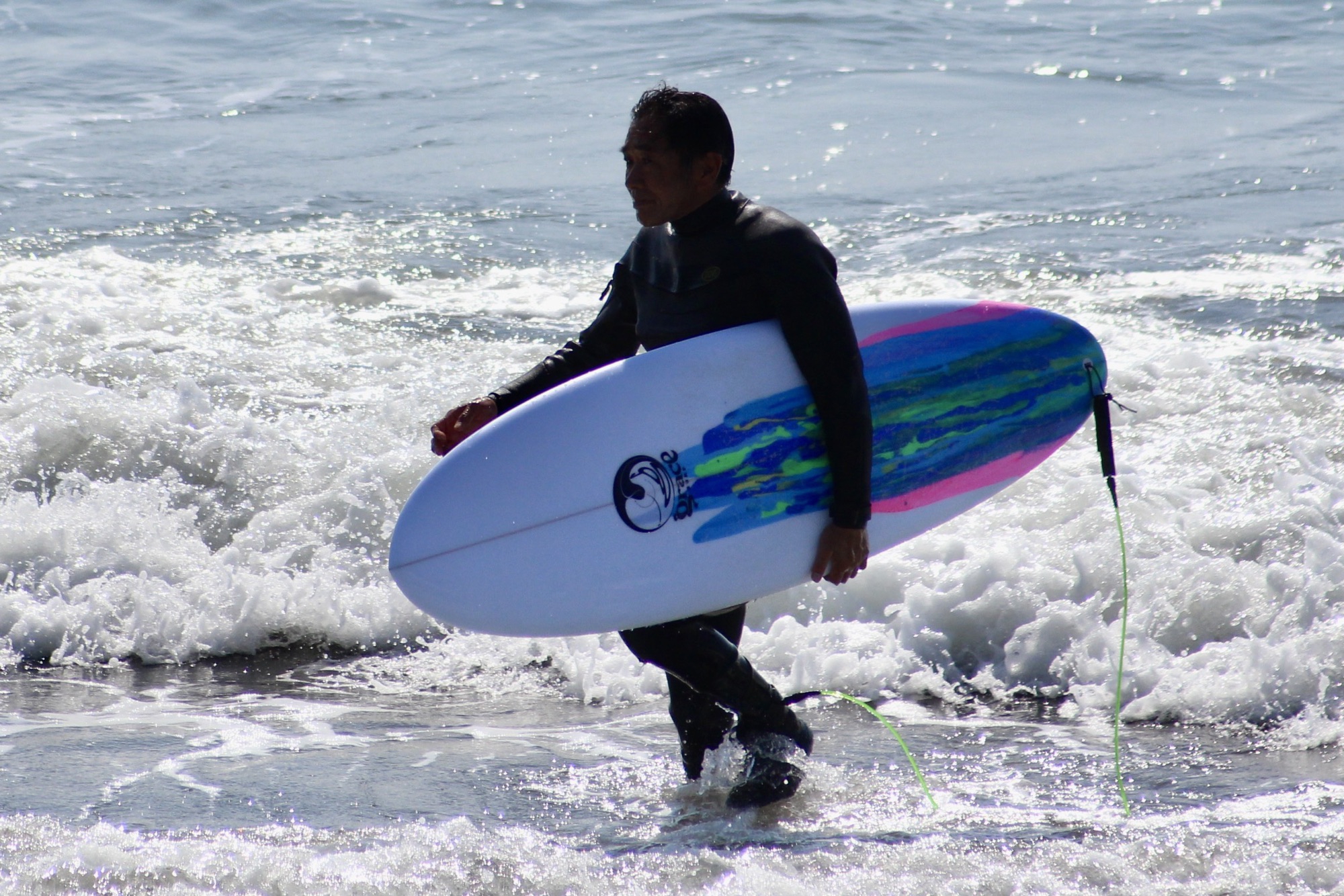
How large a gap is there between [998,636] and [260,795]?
87.1 inches

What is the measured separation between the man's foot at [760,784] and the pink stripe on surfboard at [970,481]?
0.60 metres

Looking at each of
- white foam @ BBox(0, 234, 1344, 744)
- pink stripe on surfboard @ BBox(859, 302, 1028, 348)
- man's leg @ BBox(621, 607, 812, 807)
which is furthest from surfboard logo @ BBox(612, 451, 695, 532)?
white foam @ BBox(0, 234, 1344, 744)

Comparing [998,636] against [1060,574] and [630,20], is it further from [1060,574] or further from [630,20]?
[630,20]

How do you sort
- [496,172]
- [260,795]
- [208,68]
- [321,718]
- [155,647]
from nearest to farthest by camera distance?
[260,795]
[321,718]
[155,647]
[496,172]
[208,68]

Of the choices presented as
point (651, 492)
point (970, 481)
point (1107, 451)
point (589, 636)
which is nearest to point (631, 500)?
point (651, 492)

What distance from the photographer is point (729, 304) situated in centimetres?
246

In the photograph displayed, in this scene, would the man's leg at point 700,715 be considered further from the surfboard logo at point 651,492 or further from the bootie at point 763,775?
the surfboard logo at point 651,492

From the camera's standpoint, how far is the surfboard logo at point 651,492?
2.66 m

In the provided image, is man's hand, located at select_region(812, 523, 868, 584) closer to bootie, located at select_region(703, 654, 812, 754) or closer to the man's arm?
bootie, located at select_region(703, 654, 812, 754)

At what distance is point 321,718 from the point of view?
12.1 ft

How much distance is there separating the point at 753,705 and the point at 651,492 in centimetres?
48

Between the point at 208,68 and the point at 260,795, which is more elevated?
the point at 208,68

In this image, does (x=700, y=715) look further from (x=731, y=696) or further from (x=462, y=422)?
(x=462, y=422)

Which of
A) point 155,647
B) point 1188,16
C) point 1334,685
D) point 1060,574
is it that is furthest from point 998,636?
point 1188,16
